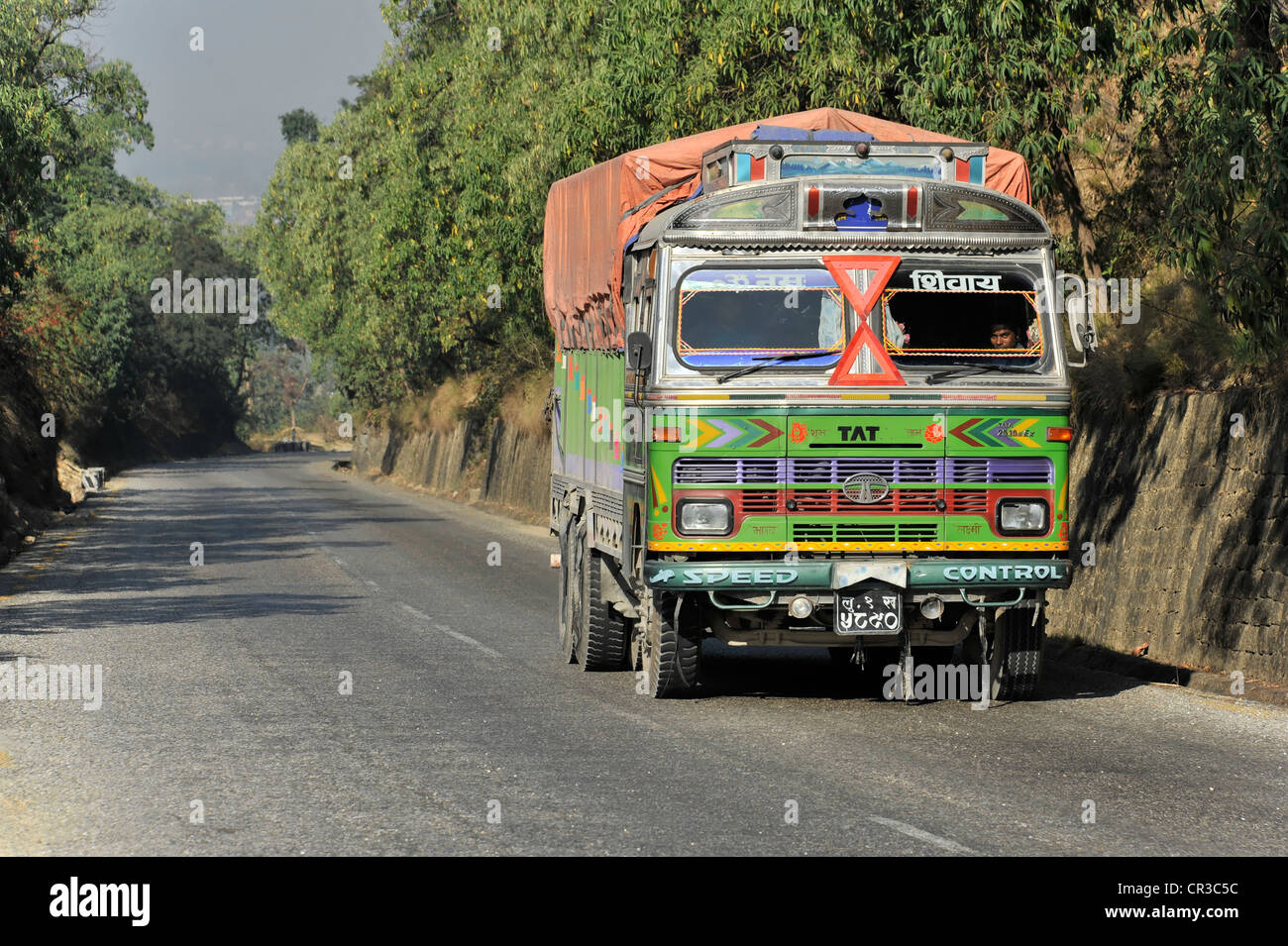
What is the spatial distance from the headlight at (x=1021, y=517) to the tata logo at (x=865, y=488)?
2.57 feet

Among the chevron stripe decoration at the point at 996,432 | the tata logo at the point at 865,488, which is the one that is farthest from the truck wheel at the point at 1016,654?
the tata logo at the point at 865,488

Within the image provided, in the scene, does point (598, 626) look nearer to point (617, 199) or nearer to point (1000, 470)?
point (617, 199)

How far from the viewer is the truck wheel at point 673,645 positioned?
35.8 feet

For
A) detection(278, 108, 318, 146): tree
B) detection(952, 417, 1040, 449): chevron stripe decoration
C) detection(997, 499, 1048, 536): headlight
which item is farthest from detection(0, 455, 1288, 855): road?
detection(278, 108, 318, 146): tree

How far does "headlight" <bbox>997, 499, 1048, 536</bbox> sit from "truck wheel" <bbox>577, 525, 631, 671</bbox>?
11.4ft

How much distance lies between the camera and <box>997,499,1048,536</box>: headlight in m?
10.5

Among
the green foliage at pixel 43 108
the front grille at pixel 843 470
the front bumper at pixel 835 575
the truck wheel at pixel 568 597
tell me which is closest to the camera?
the front bumper at pixel 835 575

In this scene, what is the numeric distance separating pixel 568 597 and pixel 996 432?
4.77 metres

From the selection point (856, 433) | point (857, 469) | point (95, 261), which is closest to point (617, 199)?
point (856, 433)

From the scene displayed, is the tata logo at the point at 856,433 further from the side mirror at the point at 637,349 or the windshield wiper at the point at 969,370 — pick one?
the side mirror at the point at 637,349

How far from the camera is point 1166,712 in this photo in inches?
431

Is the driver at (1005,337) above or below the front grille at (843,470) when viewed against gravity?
above

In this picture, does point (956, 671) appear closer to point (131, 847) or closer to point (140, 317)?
point (131, 847)

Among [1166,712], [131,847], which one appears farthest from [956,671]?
[131,847]
